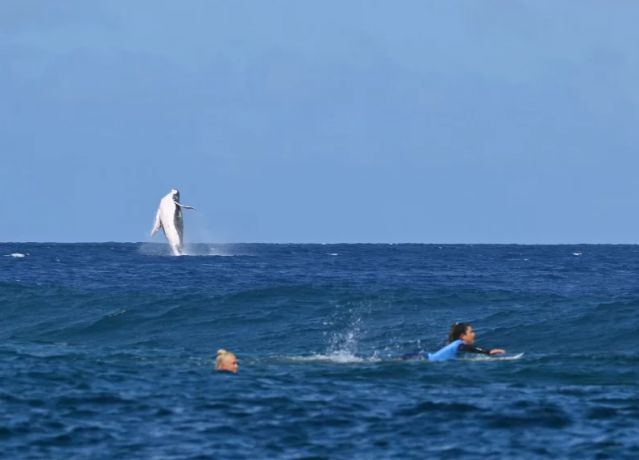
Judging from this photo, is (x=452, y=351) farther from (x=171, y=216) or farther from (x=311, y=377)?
(x=171, y=216)

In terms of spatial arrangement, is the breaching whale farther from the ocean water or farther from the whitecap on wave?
the whitecap on wave

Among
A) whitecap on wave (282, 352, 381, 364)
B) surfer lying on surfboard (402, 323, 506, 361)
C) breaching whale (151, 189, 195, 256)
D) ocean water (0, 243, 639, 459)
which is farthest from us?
breaching whale (151, 189, 195, 256)

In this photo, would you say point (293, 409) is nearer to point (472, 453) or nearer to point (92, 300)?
point (472, 453)

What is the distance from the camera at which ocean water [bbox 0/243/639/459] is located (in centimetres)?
1528

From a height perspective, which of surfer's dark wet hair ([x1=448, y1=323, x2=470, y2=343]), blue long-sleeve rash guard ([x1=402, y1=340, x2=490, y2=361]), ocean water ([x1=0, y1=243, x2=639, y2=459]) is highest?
surfer's dark wet hair ([x1=448, y1=323, x2=470, y2=343])

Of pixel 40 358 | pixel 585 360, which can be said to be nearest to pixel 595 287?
pixel 585 360

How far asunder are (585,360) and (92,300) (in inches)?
841

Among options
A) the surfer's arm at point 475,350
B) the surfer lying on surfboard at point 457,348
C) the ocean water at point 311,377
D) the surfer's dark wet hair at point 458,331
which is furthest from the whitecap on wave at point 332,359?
the surfer's arm at point 475,350

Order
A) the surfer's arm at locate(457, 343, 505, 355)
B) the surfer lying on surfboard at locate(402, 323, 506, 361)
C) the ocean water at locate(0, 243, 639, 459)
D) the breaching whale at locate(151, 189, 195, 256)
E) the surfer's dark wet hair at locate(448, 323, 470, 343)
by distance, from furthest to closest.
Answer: the breaching whale at locate(151, 189, 195, 256), the surfer's dark wet hair at locate(448, 323, 470, 343), the surfer lying on surfboard at locate(402, 323, 506, 361), the surfer's arm at locate(457, 343, 505, 355), the ocean water at locate(0, 243, 639, 459)

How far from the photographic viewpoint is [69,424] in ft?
52.9

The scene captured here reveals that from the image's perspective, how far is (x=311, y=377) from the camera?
20.8 metres

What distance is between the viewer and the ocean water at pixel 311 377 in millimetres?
15281

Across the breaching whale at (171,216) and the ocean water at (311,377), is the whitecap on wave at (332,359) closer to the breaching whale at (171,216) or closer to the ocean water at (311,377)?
the ocean water at (311,377)

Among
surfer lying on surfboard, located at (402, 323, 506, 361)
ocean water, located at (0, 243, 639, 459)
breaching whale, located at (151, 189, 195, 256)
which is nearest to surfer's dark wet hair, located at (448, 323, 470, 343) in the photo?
surfer lying on surfboard, located at (402, 323, 506, 361)
